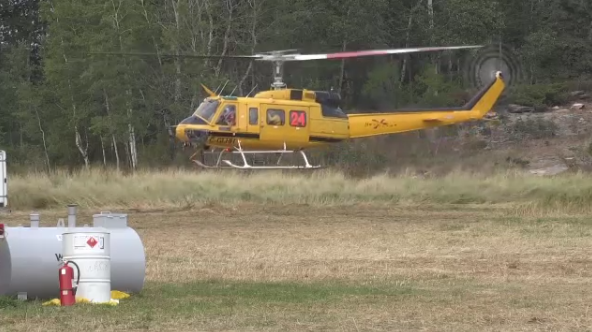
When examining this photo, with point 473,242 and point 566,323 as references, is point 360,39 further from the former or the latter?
point 566,323

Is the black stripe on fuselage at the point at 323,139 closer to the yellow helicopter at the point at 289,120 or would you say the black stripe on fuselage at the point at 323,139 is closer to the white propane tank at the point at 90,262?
the yellow helicopter at the point at 289,120

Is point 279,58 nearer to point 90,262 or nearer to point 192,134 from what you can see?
point 192,134

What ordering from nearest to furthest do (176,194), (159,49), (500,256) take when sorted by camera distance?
(500,256), (176,194), (159,49)

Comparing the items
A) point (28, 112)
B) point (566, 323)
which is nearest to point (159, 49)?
point (28, 112)

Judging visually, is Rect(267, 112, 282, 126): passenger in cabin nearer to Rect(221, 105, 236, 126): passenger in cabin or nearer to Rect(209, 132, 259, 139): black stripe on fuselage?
Rect(209, 132, 259, 139): black stripe on fuselage

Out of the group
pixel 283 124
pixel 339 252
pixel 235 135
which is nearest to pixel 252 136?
pixel 235 135

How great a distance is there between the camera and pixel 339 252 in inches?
670

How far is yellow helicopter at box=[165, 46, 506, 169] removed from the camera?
91.3ft

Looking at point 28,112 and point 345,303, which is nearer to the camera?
point 345,303

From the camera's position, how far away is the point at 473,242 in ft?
60.6

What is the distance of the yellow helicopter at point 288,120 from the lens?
27.8 metres

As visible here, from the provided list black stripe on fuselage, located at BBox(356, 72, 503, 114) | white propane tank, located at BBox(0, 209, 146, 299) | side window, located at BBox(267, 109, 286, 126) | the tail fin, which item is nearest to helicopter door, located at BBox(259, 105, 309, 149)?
side window, located at BBox(267, 109, 286, 126)

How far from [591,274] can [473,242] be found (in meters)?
4.86

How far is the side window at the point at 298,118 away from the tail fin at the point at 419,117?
49.1 inches
